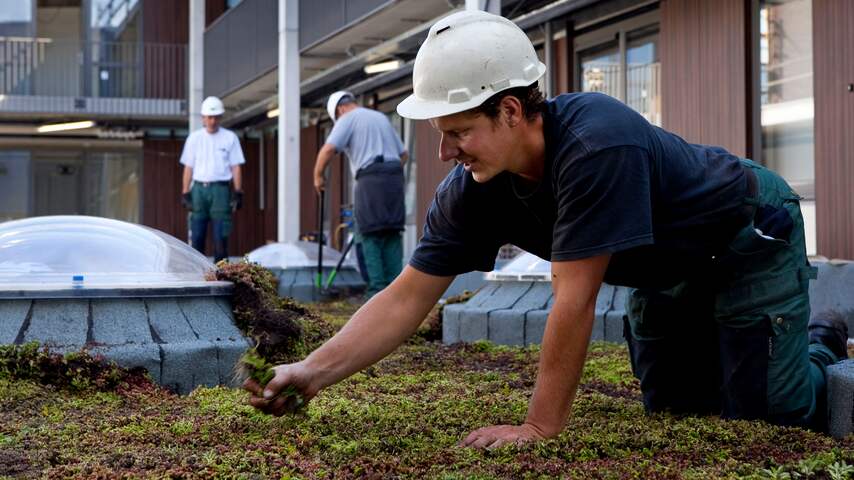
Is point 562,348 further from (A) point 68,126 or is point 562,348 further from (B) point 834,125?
(A) point 68,126

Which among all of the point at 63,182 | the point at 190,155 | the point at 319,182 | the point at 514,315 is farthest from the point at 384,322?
the point at 63,182

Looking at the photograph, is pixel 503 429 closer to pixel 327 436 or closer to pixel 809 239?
pixel 327 436

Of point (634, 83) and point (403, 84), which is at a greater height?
point (403, 84)

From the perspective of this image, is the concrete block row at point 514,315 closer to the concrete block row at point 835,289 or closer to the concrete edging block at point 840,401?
the concrete block row at point 835,289

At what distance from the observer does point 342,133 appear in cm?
912

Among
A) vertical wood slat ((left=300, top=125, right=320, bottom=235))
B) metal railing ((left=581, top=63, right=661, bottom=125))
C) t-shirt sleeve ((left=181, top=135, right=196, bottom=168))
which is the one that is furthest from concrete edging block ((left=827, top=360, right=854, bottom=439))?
vertical wood slat ((left=300, top=125, right=320, bottom=235))

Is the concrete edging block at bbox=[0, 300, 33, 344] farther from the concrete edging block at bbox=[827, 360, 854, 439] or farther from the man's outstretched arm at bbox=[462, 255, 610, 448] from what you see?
the concrete edging block at bbox=[827, 360, 854, 439]

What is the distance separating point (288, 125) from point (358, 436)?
37.6ft

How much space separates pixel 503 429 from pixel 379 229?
6.08 m

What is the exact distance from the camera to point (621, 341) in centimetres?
602

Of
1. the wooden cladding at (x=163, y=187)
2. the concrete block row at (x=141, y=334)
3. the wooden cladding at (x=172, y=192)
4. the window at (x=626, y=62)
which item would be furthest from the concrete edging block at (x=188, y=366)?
the wooden cladding at (x=163, y=187)

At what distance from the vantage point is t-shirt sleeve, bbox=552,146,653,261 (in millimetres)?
2672

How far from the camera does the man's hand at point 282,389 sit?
3.05m

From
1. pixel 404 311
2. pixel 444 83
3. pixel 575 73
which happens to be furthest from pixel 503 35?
pixel 575 73
